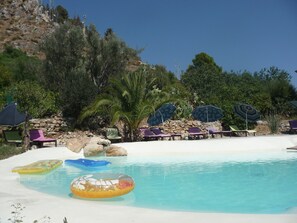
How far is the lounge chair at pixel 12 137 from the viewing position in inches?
562

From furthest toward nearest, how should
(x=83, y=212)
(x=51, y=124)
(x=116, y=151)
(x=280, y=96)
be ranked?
(x=280, y=96), (x=51, y=124), (x=116, y=151), (x=83, y=212)

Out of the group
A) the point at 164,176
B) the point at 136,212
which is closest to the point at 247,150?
the point at 164,176

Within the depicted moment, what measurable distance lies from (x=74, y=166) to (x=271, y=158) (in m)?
6.61

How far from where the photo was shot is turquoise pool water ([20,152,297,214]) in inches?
240

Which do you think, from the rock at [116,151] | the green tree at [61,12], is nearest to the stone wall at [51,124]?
the rock at [116,151]

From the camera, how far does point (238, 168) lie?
10141mm

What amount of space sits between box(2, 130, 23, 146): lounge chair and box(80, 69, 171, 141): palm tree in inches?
135

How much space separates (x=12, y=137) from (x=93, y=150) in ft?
12.5

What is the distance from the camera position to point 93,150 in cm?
1304

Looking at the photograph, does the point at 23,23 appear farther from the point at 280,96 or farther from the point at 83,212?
the point at 83,212

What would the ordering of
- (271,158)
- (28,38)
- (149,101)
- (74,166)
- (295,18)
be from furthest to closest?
(28,38) < (149,101) < (271,158) < (74,166) < (295,18)

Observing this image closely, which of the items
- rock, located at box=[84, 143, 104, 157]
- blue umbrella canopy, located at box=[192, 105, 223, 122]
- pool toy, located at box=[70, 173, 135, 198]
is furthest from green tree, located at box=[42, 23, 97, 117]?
pool toy, located at box=[70, 173, 135, 198]

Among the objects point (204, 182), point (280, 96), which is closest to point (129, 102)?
point (204, 182)

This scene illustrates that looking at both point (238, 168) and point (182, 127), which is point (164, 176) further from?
point (182, 127)
